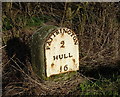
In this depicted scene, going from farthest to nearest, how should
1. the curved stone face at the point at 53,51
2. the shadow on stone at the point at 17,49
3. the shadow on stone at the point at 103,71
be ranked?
the shadow on stone at the point at 17,49 → the shadow on stone at the point at 103,71 → the curved stone face at the point at 53,51

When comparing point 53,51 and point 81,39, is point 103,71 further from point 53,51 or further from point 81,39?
point 53,51

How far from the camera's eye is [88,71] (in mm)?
3779

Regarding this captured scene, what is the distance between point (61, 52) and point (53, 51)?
121 mm

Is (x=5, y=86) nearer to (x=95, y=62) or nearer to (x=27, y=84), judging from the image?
(x=27, y=84)

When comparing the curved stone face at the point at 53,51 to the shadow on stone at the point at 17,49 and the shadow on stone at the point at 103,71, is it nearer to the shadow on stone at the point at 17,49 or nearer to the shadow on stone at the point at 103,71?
the shadow on stone at the point at 103,71

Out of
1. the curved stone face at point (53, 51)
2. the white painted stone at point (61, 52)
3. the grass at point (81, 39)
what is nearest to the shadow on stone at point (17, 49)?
the grass at point (81, 39)

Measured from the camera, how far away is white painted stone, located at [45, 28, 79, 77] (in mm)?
2734

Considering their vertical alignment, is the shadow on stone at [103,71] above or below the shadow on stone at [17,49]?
below

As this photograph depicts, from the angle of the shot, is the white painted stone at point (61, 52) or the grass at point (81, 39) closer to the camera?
the white painted stone at point (61, 52)

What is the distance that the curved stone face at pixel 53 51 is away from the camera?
272 cm

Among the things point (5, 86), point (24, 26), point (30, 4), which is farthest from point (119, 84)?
point (30, 4)

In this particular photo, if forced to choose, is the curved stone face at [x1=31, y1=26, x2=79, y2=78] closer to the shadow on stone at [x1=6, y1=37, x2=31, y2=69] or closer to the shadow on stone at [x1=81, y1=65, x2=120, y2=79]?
the shadow on stone at [x1=81, y1=65, x2=120, y2=79]

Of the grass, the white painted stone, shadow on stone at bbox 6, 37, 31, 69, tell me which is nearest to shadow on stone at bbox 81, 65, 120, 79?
the grass

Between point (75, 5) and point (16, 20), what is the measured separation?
1350 mm
